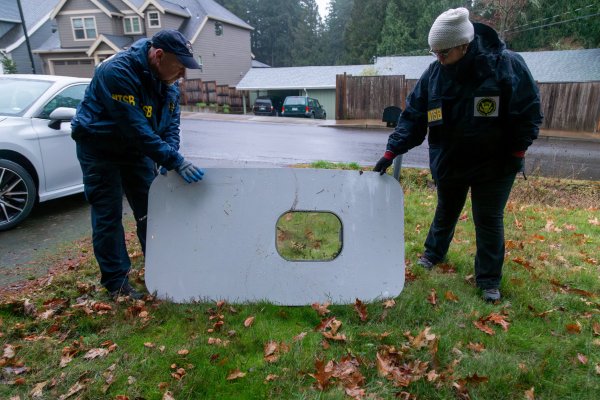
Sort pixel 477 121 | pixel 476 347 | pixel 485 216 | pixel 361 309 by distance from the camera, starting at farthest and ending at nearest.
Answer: pixel 485 216, pixel 361 309, pixel 477 121, pixel 476 347

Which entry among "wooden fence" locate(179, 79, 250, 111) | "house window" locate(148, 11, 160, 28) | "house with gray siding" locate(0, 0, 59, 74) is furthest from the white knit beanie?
"house with gray siding" locate(0, 0, 59, 74)

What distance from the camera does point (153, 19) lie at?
93.2ft

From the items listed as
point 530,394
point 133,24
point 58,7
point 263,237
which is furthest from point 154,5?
point 530,394

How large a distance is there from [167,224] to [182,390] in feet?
3.75

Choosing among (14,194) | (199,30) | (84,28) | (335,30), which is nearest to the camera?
(14,194)

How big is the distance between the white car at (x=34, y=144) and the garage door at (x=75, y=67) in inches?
1073

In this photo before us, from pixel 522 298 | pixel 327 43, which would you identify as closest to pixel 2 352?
pixel 522 298

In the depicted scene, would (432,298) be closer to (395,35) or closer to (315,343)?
(315,343)

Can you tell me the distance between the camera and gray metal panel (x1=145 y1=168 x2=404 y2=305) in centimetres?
291

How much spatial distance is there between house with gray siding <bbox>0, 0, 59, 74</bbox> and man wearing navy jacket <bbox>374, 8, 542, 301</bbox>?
106 feet

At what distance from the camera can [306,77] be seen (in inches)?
1323

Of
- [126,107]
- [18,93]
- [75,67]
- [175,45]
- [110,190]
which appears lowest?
[110,190]

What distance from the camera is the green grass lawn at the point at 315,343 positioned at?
7.17ft

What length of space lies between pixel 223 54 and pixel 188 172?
1347 inches
